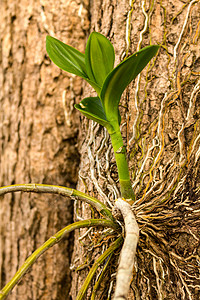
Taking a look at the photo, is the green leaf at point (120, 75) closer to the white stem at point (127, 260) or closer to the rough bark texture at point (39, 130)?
the white stem at point (127, 260)

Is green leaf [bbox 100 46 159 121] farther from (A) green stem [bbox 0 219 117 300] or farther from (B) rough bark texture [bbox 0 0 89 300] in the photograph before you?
(B) rough bark texture [bbox 0 0 89 300]

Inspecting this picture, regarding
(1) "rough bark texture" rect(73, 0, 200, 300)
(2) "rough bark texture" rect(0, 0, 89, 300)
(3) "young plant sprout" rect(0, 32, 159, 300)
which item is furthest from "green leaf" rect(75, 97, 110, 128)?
(2) "rough bark texture" rect(0, 0, 89, 300)

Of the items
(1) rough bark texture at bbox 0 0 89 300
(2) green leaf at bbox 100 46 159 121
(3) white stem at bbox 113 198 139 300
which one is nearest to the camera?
(3) white stem at bbox 113 198 139 300

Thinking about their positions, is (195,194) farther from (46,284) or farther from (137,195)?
(46,284)

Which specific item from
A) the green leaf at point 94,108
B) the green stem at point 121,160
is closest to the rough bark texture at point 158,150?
the green stem at point 121,160

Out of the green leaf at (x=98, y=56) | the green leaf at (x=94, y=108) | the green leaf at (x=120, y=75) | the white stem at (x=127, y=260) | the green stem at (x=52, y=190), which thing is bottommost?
the white stem at (x=127, y=260)

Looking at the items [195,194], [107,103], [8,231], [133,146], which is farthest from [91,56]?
[8,231]
